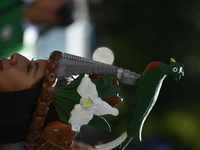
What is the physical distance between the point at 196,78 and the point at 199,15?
15.9 inches

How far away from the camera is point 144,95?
147 centimetres

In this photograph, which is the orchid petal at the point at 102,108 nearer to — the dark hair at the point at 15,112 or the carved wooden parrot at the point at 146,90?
the carved wooden parrot at the point at 146,90

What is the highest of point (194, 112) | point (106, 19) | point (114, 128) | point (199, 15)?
point (199, 15)

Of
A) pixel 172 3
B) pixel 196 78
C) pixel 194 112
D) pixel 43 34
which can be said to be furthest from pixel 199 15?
pixel 43 34

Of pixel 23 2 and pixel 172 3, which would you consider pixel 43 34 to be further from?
pixel 172 3

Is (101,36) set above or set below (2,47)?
above

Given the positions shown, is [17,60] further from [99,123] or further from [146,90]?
[146,90]

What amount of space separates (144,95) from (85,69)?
24 cm

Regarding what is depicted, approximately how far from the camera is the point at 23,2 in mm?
2943

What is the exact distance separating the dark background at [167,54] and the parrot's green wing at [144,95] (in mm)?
1098

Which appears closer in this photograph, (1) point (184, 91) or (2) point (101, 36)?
(1) point (184, 91)

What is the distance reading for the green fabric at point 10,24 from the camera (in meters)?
2.93

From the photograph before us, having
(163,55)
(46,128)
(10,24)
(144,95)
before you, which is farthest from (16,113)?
(10,24)

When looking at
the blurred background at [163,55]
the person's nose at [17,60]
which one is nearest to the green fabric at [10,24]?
the blurred background at [163,55]
